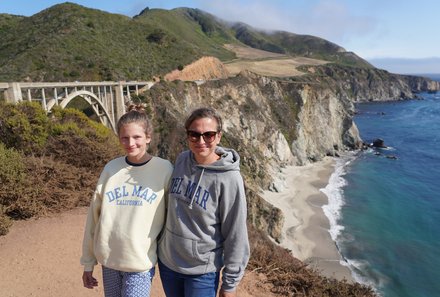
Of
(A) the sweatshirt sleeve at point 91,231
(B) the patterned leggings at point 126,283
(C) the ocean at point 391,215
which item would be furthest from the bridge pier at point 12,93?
(C) the ocean at point 391,215

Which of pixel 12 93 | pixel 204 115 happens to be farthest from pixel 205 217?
pixel 12 93

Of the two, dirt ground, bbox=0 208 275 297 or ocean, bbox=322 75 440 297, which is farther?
ocean, bbox=322 75 440 297

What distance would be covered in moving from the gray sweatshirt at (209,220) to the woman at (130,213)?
0.17 meters

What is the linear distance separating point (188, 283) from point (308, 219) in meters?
27.7

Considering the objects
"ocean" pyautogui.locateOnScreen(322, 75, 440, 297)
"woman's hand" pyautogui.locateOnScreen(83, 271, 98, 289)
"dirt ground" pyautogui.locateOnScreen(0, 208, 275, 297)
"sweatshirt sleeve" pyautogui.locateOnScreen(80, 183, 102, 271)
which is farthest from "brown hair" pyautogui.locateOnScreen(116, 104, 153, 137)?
"ocean" pyautogui.locateOnScreen(322, 75, 440, 297)

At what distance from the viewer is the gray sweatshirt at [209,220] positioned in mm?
2781

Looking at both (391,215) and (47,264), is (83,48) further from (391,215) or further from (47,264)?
(47,264)

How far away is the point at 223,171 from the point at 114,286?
1526mm

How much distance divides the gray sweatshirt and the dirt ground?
3637 mm

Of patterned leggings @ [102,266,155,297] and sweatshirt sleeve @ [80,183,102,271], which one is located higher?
sweatshirt sleeve @ [80,183,102,271]

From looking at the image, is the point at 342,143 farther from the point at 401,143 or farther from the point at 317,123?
the point at 401,143

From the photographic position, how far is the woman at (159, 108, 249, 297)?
279 centimetres

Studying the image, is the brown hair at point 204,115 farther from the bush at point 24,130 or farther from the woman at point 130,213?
the bush at point 24,130

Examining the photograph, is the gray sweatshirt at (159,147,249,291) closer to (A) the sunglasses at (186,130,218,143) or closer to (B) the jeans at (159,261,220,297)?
(B) the jeans at (159,261,220,297)
